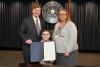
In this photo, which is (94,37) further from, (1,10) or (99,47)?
(1,10)

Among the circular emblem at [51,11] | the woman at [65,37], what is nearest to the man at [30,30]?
the woman at [65,37]

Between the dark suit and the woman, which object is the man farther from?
the woman

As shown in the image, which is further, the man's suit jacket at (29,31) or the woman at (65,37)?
the man's suit jacket at (29,31)

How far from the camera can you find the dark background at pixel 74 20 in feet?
34.3

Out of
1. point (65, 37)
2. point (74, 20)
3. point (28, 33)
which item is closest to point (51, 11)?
point (74, 20)

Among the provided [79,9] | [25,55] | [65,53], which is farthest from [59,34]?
[79,9]

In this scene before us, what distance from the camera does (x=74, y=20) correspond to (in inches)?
415

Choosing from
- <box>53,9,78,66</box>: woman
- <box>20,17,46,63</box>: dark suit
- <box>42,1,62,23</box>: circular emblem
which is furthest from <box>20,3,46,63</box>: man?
<box>42,1,62,23</box>: circular emblem

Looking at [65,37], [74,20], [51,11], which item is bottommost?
[65,37]

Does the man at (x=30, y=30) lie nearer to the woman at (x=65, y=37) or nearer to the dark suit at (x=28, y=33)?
the dark suit at (x=28, y=33)

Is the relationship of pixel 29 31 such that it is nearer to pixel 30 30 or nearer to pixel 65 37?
pixel 30 30

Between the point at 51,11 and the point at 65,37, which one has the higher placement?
the point at 51,11

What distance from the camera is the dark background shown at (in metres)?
10.5

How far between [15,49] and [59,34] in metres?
7.57
